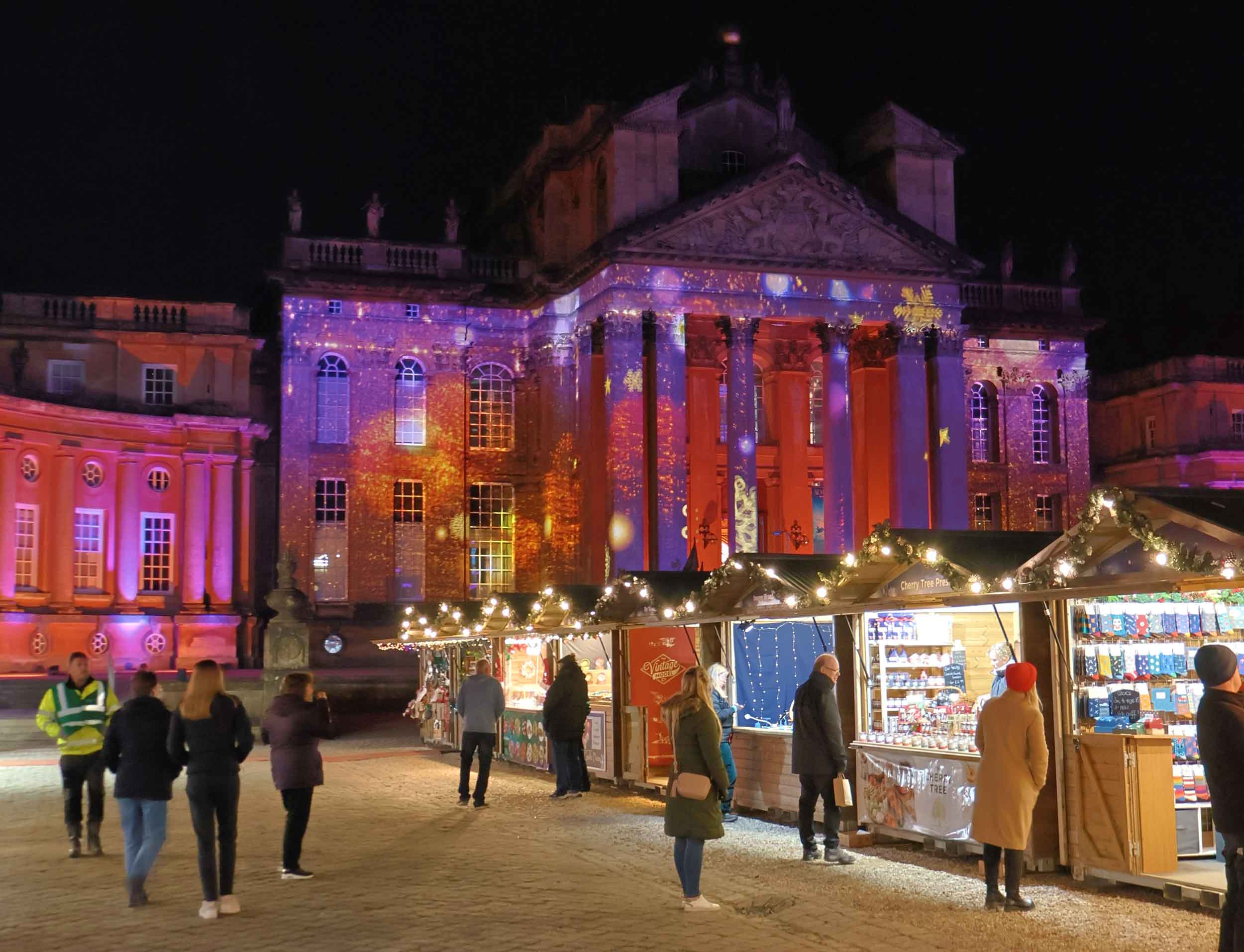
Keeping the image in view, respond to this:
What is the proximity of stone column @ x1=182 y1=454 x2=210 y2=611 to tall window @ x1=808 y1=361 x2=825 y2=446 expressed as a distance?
60.3 feet

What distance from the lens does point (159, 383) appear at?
4419 cm

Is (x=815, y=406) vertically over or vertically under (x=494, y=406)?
over

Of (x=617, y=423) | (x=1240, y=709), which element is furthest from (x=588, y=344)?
(x=1240, y=709)

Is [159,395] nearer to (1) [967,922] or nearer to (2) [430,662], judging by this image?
(2) [430,662]

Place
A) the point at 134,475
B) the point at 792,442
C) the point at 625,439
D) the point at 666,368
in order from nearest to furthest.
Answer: the point at 625,439, the point at 666,368, the point at 134,475, the point at 792,442

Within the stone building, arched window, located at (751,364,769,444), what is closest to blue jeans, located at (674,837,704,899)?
arched window, located at (751,364,769,444)

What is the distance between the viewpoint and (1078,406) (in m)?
49.2

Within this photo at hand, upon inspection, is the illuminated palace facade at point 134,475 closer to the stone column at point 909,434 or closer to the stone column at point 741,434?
the stone column at point 741,434

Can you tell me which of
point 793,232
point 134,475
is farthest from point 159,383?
point 793,232

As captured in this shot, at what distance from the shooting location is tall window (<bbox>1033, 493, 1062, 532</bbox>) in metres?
48.6

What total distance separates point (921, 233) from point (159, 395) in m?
22.8

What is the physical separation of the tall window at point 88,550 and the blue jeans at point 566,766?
88.1 feet

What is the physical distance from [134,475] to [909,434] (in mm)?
22293

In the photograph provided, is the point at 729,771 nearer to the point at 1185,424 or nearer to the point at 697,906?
the point at 697,906
